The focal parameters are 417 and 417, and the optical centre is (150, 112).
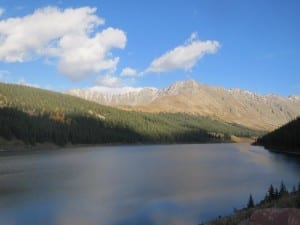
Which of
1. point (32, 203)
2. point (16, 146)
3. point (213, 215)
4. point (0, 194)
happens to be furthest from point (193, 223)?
point (16, 146)

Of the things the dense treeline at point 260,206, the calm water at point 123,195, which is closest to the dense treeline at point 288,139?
the calm water at point 123,195

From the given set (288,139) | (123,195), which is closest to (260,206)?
(123,195)

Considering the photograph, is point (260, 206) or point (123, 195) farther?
point (123, 195)

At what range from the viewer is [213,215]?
44.2 metres

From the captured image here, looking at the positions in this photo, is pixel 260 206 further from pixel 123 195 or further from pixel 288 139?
pixel 288 139

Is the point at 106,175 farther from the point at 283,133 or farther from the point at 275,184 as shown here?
the point at 283,133

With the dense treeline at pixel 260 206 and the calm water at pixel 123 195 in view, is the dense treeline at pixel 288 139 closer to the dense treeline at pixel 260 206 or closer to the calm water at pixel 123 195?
the calm water at pixel 123 195

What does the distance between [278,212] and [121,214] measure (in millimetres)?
31790

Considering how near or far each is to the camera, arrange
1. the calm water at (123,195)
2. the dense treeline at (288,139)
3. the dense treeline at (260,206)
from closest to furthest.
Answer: the dense treeline at (260,206) → the calm water at (123,195) → the dense treeline at (288,139)

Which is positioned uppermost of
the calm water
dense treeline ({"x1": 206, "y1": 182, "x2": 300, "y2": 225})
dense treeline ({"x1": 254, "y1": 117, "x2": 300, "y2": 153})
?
dense treeline ({"x1": 254, "y1": 117, "x2": 300, "y2": 153})

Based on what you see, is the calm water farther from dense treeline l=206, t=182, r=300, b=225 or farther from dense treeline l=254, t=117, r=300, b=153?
dense treeline l=254, t=117, r=300, b=153

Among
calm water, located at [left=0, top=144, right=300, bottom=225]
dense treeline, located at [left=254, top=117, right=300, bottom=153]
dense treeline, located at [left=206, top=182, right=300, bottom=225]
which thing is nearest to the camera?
dense treeline, located at [left=206, top=182, right=300, bottom=225]

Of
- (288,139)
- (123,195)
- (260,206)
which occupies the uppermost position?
(288,139)

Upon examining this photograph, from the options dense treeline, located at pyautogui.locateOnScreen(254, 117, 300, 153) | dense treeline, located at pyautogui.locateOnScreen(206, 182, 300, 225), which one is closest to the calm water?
dense treeline, located at pyautogui.locateOnScreen(206, 182, 300, 225)
